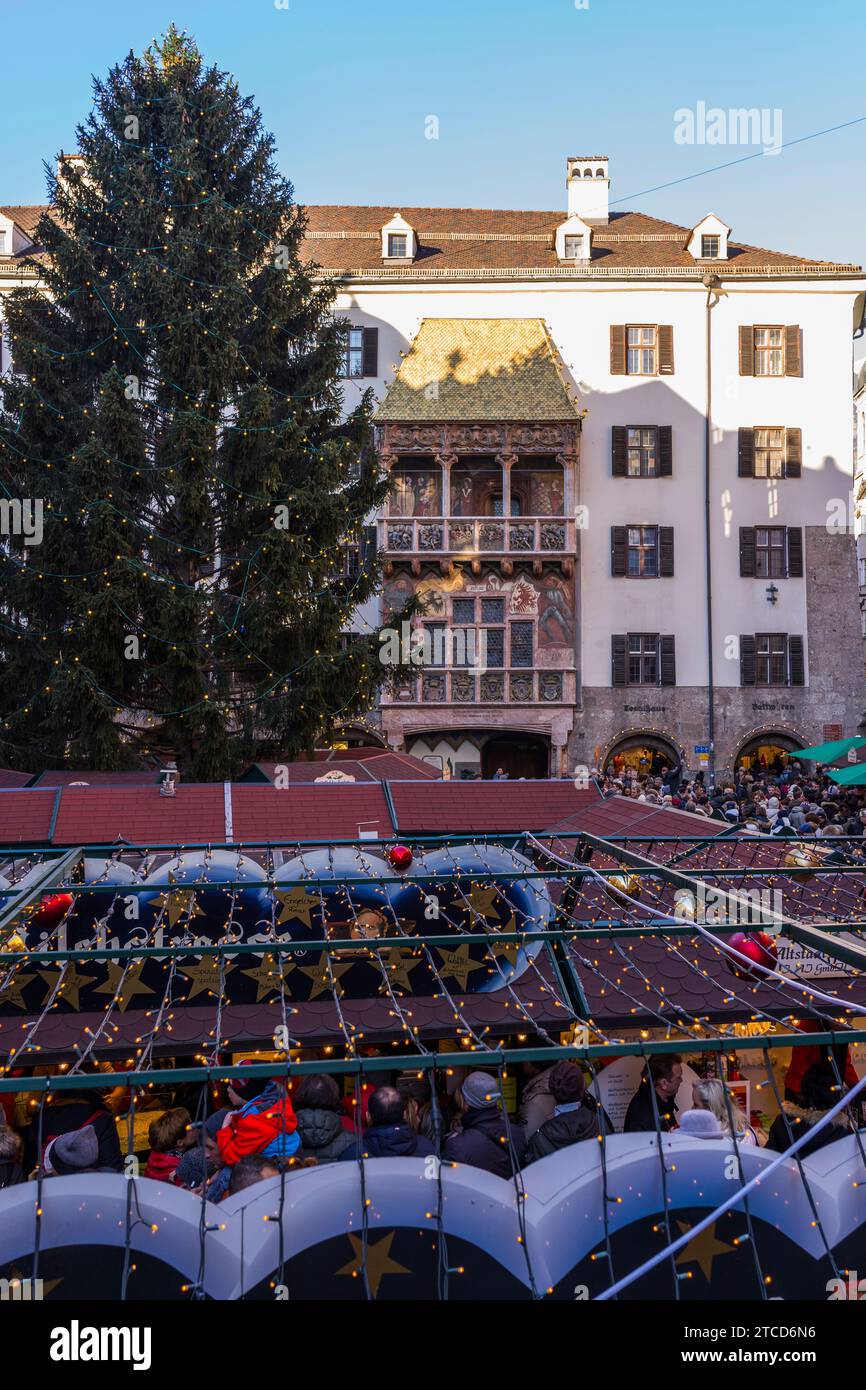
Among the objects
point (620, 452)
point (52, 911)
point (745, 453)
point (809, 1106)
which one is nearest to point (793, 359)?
point (745, 453)

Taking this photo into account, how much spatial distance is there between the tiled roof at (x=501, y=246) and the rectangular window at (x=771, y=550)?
748cm

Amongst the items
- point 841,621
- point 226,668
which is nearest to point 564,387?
point 841,621

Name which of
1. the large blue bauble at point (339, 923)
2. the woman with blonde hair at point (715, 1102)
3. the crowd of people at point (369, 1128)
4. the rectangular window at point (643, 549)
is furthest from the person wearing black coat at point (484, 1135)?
the rectangular window at point (643, 549)

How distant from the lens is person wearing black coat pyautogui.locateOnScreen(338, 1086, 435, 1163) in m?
4.98

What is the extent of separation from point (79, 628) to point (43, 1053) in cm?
1307

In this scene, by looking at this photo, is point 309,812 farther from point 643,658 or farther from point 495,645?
point 643,658

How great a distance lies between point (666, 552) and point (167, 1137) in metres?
27.8

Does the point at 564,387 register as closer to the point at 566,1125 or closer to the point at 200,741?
the point at 200,741

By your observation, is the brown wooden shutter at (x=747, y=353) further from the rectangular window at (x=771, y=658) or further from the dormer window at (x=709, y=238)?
the rectangular window at (x=771, y=658)

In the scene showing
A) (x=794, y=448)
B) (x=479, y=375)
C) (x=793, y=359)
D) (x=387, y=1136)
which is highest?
(x=793, y=359)

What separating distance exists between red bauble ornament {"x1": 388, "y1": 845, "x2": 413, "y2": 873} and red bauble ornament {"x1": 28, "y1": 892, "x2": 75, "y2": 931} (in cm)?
290

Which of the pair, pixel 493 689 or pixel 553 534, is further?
pixel 553 534

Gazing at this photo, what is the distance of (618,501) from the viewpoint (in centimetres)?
3159

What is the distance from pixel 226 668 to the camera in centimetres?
2047
